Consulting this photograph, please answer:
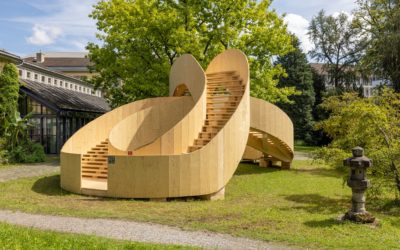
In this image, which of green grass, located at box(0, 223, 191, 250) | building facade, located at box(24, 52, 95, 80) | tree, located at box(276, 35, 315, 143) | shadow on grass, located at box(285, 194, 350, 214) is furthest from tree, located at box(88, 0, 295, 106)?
building facade, located at box(24, 52, 95, 80)

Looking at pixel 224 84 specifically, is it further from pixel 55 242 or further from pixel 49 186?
pixel 55 242

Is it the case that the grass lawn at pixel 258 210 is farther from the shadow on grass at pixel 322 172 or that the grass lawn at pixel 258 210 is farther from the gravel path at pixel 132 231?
the shadow on grass at pixel 322 172

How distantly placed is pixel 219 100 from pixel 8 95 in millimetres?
14559

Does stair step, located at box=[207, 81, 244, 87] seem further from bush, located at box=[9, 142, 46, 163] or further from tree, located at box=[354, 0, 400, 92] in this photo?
tree, located at box=[354, 0, 400, 92]

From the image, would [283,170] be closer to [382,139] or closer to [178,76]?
[178,76]

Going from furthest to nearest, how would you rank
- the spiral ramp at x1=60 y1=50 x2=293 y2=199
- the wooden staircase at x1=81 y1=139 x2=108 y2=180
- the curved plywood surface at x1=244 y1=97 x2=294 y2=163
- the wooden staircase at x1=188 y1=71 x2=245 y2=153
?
1. the curved plywood surface at x1=244 y1=97 x2=294 y2=163
2. the wooden staircase at x1=81 y1=139 x2=108 y2=180
3. the wooden staircase at x1=188 y1=71 x2=245 y2=153
4. the spiral ramp at x1=60 y1=50 x2=293 y2=199

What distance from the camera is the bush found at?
871 inches

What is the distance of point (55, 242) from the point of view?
265 inches

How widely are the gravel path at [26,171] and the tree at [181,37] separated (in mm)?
6434

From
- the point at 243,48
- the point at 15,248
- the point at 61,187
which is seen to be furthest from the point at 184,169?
the point at 243,48

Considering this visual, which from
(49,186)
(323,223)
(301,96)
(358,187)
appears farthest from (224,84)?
(301,96)

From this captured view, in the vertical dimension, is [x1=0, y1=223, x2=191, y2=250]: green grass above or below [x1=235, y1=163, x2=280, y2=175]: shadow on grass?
above

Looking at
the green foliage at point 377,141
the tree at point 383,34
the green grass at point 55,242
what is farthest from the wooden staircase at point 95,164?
the tree at point 383,34

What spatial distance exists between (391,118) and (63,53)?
240 feet
